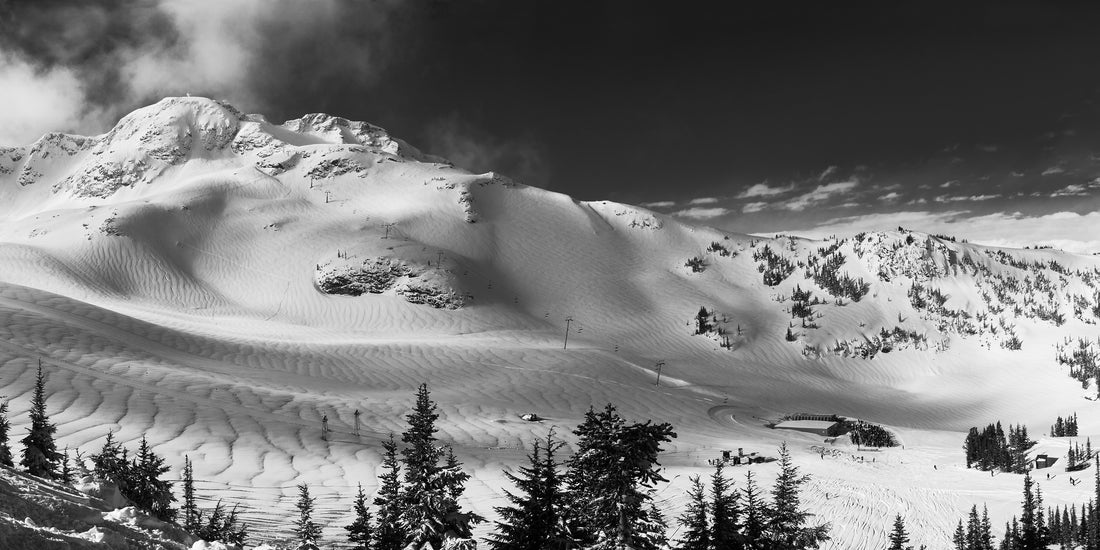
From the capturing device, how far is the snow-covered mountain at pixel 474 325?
1398 inches

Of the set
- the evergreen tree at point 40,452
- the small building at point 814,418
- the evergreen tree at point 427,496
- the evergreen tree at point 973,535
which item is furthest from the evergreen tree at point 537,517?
the small building at point 814,418

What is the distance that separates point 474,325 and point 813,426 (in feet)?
180

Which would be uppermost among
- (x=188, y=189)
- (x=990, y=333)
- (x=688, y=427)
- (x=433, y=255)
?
(x=188, y=189)

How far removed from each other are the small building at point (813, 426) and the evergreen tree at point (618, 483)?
60.6m

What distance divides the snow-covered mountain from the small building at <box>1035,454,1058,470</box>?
26.4 ft

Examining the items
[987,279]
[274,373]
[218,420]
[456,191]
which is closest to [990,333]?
[987,279]

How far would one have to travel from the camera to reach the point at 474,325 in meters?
105

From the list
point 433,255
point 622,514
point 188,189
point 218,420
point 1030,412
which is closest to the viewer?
point 622,514

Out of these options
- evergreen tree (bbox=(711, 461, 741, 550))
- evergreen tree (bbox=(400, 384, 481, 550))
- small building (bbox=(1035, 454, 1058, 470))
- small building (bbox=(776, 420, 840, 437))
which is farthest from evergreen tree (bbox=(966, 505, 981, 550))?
small building (bbox=(1035, 454, 1058, 470))

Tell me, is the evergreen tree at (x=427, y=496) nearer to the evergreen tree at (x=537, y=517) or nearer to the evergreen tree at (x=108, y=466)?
the evergreen tree at (x=537, y=517)

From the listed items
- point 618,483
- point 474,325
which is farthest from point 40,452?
point 474,325

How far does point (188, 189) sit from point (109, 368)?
11943 cm

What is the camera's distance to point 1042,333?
132 meters

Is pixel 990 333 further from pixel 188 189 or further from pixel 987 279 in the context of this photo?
pixel 188 189
